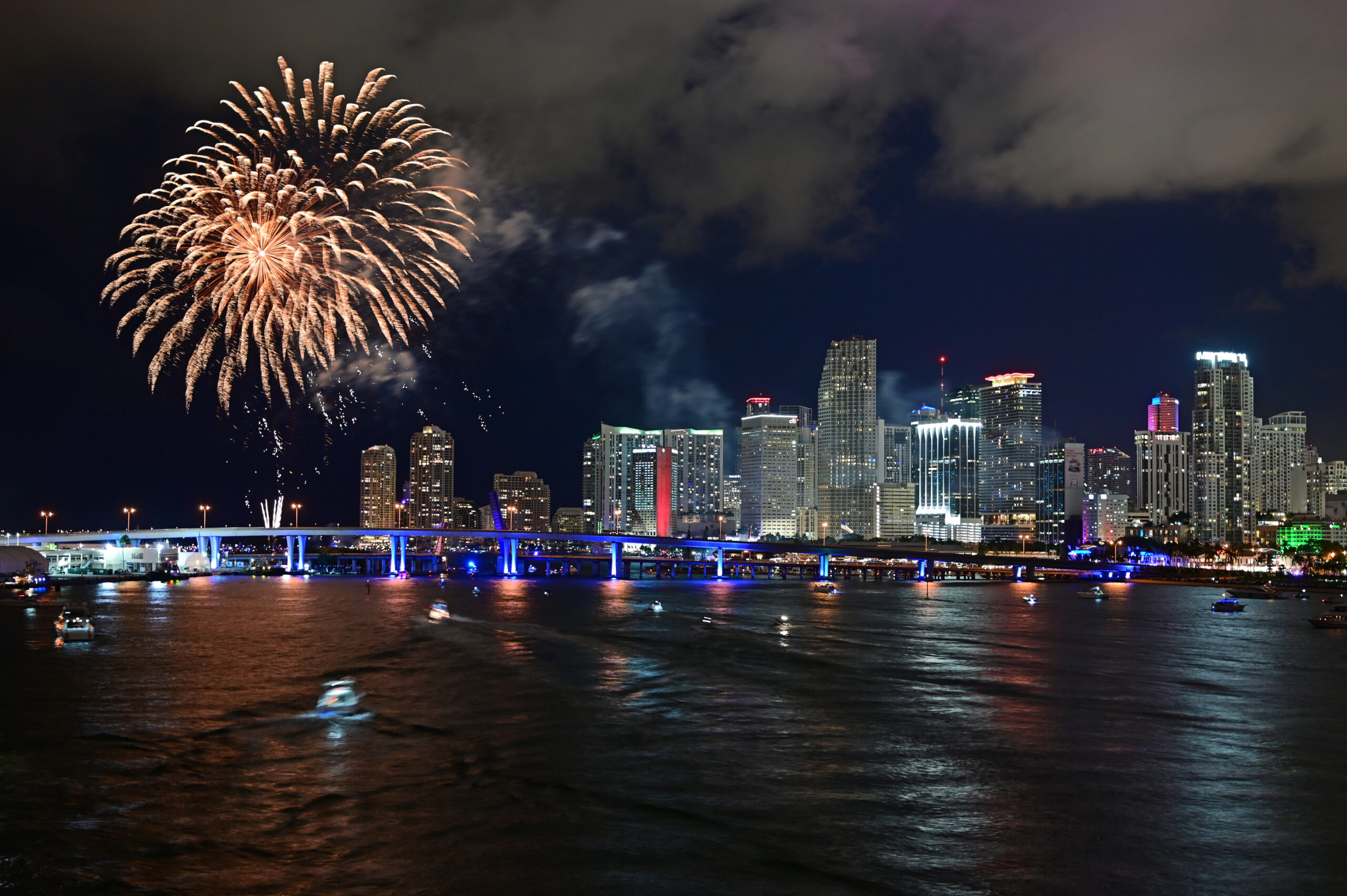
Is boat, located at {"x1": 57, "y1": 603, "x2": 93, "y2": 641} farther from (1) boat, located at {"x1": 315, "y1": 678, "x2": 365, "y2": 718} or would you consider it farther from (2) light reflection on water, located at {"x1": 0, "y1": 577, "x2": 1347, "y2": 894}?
(1) boat, located at {"x1": 315, "y1": 678, "x2": 365, "y2": 718}

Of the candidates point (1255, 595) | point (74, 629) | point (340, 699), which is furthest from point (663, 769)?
A: point (1255, 595)

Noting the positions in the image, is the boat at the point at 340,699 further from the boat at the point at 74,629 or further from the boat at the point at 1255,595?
the boat at the point at 1255,595

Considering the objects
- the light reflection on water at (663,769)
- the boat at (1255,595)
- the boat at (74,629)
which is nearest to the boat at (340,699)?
the light reflection on water at (663,769)

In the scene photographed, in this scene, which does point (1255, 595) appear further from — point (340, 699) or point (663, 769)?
point (663, 769)

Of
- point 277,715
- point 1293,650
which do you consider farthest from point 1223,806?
point 1293,650

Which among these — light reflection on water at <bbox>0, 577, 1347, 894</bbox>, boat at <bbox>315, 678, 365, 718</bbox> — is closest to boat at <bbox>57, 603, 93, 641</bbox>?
light reflection on water at <bbox>0, 577, 1347, 894</bbox>

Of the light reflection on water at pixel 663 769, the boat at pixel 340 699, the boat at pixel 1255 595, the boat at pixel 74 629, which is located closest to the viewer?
the light reflection on water at pixel 663 769
